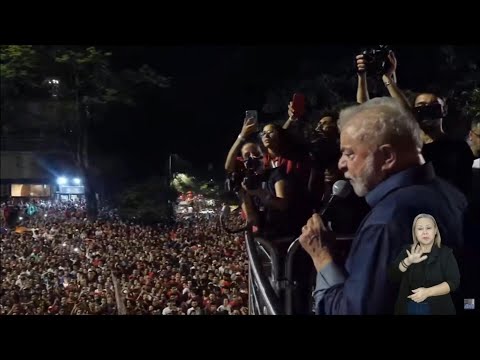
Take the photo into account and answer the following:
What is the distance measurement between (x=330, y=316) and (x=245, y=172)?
1.03 meters

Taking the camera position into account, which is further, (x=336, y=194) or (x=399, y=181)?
(x=336, y=194)

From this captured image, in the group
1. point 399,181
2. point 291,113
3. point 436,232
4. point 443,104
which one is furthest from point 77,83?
point 436,232

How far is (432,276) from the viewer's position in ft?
12.4

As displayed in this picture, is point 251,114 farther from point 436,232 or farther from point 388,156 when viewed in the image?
point 436,232

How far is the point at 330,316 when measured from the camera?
155 inches

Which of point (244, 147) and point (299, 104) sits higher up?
point (299, 104)

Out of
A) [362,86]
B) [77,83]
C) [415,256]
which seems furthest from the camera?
[77,83]

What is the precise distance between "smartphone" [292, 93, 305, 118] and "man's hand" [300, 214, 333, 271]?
64 cm

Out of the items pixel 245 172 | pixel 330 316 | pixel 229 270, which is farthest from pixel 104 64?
pixel 330 316

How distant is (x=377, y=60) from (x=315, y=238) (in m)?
1.15

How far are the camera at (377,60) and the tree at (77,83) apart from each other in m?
1.26

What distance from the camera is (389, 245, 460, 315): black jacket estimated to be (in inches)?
147

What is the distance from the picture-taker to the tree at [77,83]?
3975 mm

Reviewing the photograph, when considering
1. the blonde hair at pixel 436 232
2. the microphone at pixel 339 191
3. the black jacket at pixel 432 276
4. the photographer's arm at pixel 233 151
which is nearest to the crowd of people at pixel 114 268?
the photographer's arm at pixel 233 151
